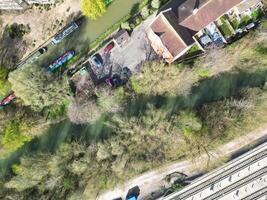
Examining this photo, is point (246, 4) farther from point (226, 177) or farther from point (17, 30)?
point (17, 30)

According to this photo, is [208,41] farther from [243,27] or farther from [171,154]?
[171,154]

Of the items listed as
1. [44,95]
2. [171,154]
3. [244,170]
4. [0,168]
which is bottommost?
[244,170]

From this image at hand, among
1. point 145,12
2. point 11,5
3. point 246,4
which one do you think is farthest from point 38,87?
point 246,4

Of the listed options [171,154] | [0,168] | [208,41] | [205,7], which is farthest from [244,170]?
→ [0,168]

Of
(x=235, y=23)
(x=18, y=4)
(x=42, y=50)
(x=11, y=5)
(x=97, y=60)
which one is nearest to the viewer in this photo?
(x=235, y=23)

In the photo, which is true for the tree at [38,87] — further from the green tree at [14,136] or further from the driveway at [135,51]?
Result: the driveway at [135,51]

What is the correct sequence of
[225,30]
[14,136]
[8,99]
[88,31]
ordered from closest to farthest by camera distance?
[14,136], [225,30], [8,99], [88,31]
